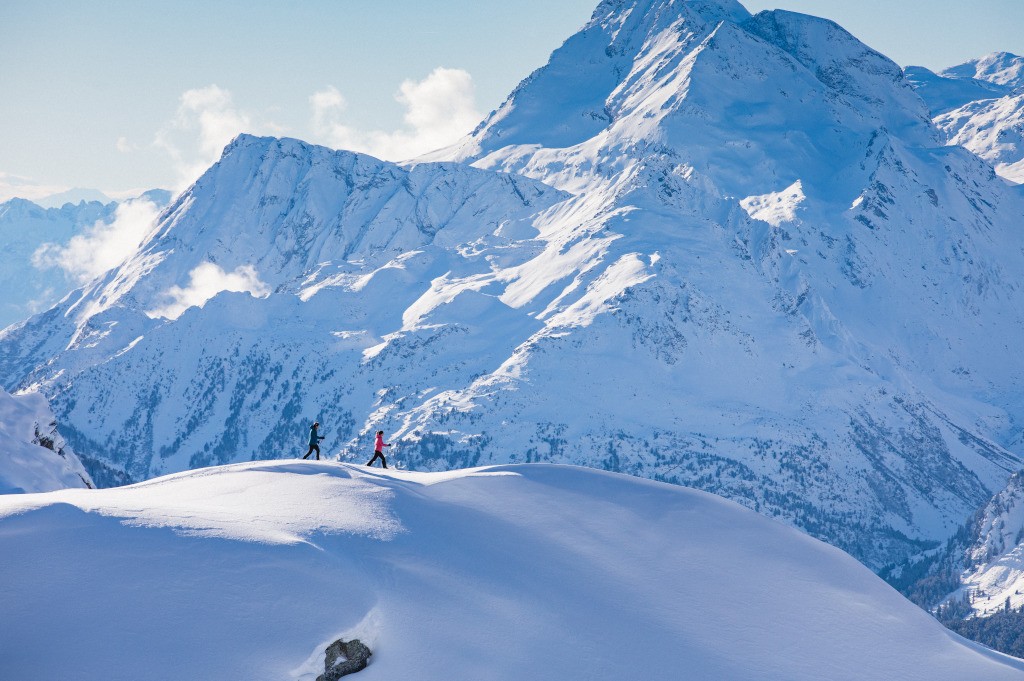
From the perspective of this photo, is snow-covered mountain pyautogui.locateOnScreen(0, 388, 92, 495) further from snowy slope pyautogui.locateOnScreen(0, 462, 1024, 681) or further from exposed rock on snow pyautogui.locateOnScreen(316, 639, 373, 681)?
exposed rock on snow pyautogui.locateOnScreen(316, 639, 373, 681)

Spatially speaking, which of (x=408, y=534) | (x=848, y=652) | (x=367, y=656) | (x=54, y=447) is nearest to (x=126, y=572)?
(x=367, y=656)

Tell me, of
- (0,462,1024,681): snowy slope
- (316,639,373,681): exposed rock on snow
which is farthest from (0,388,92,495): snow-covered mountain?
(316,639,373,681): exposed rock on snow

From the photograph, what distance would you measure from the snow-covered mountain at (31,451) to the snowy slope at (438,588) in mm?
19799

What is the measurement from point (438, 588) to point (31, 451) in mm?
41086

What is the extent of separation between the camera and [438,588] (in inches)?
1228

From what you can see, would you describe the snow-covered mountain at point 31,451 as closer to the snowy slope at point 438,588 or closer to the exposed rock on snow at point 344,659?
the snowy slope at point 438,588

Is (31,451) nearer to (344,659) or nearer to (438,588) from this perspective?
(438,588)

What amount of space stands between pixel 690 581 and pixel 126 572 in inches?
743

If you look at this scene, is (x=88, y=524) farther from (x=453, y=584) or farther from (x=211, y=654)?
(x=453, y=584)

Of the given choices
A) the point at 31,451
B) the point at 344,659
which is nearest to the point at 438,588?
the point at 344,659

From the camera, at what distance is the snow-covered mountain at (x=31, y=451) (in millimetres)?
54656

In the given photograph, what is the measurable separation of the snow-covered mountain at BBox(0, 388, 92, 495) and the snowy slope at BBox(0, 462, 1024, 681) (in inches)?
779

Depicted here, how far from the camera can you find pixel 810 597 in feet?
117

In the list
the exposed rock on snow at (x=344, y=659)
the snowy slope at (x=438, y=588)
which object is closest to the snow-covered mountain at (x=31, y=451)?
the snowy slope at (x=438, y=588)
